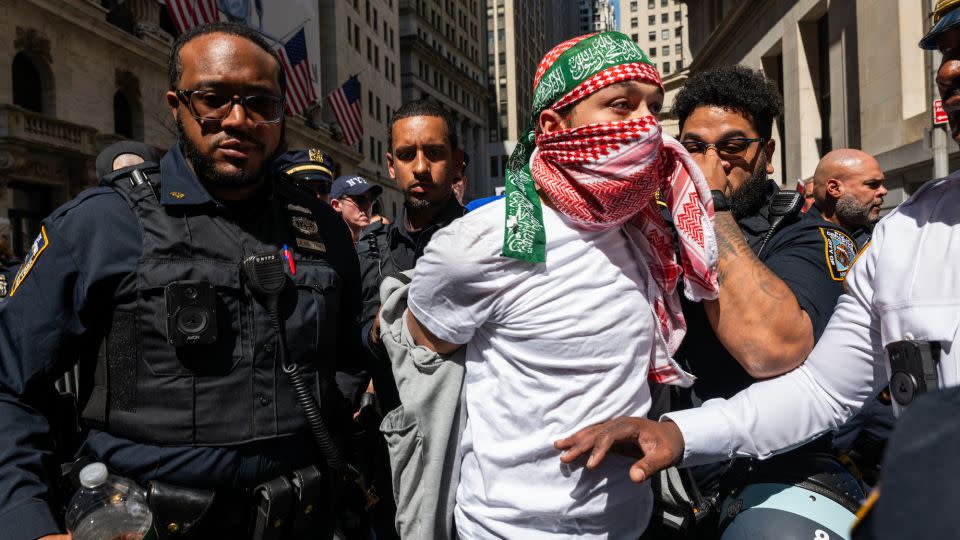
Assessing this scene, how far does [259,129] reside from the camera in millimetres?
2201

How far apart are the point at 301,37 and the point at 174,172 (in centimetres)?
1736

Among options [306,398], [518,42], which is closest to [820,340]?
[306,398]

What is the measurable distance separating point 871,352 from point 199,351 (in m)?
1.92

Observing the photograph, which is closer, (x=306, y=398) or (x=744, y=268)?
(x=744, y=268)

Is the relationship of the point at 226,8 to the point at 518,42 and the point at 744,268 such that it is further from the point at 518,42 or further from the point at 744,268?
the point at 518,42

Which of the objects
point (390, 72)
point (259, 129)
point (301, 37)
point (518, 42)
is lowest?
point (259, 129)

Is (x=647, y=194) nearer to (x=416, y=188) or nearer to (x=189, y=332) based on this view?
(x=189, y=332)

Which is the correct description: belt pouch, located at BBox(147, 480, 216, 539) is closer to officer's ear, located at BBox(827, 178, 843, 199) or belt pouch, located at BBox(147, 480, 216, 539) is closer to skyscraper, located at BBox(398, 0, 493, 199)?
officer's ear, located at BBox(827, 178, 843, 199)

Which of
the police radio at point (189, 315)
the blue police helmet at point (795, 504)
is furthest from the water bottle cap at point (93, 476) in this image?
the blue police helmet at point (795, 504)

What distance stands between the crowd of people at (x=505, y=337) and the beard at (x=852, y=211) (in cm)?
393

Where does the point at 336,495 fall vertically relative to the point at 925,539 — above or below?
below

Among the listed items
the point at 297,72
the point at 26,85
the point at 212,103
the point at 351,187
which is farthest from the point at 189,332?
the point at 26,85

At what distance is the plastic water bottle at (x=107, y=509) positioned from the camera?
180 cm

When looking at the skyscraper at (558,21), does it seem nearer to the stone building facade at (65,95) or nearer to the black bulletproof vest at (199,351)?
the stone building facade at (65,95)
